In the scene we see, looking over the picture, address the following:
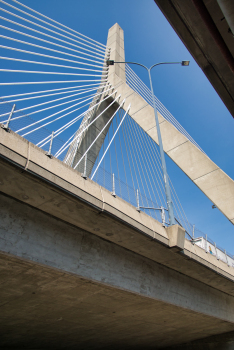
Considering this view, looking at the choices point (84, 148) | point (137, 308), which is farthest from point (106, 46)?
point (137, 308)

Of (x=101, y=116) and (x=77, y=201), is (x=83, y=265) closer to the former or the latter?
(x=77, y=201)

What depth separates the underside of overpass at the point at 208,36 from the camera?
3.81 m

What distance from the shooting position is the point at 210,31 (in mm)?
3908

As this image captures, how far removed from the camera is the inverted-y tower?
12078mm

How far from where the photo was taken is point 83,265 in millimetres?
8336

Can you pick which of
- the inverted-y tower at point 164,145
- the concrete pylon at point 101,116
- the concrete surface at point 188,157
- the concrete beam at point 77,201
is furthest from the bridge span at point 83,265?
the concrete pylon at point 101,116

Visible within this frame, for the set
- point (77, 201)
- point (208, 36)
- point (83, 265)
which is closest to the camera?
point (208, 36)

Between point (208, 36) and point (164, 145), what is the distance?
1042 cm

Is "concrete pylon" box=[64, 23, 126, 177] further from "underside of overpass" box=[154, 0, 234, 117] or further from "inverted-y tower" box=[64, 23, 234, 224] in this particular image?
"underside of overpass" box=[154, 0, 234, 117]

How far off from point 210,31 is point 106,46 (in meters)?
17.9

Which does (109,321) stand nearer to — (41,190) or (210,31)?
(41,190)

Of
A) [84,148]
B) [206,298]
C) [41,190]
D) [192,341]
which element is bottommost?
[192,341]

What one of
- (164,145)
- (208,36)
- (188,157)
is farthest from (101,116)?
(208,36)

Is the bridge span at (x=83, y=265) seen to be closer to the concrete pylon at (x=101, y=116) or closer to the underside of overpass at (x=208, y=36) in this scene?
the underside of overpass at (x=208, y=36)
